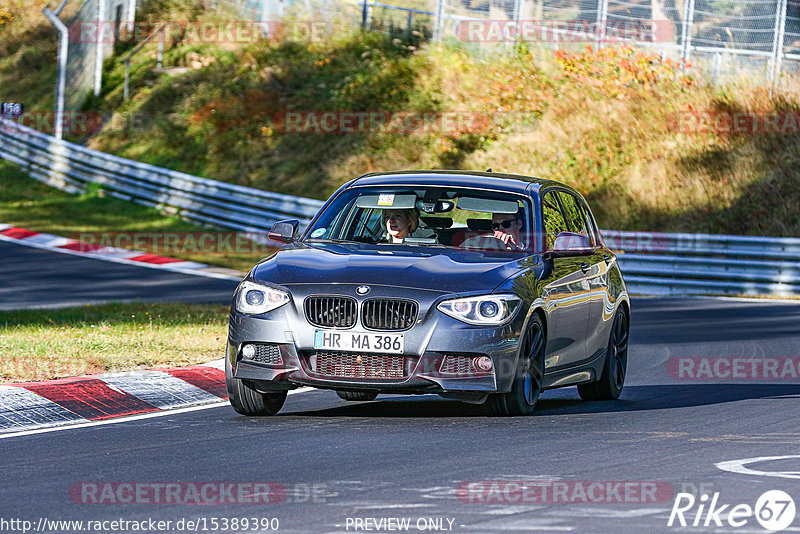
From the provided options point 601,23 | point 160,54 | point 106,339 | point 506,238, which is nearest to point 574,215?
point 506,238

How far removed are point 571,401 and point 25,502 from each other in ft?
18.2

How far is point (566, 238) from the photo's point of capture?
9.95 meters

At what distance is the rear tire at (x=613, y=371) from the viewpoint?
36.1 ft

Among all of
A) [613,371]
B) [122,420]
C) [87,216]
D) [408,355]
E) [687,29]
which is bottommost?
[87,216]

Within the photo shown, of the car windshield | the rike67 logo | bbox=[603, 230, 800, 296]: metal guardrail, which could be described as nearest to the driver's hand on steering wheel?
the car windshield

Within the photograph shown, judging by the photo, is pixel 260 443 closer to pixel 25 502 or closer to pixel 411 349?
pixel 411 349

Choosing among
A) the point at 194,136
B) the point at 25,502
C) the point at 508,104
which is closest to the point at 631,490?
the point at 25,502

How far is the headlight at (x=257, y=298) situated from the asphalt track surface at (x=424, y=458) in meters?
0.74

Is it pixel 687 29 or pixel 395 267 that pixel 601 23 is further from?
pixel 395 267

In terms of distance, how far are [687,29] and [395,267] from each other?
24.7 metres

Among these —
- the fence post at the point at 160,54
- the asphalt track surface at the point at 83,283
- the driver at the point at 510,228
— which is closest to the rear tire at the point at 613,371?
the driver at the point at 510,228

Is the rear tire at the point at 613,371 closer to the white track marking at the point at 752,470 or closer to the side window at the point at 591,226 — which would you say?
the side window at the point at 591,226

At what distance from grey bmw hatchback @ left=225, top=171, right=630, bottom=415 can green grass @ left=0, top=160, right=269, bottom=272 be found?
1631cm

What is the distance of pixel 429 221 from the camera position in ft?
33.6
